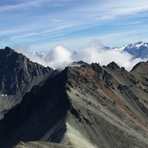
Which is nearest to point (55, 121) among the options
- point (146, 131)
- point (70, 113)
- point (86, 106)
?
point (70, 113)

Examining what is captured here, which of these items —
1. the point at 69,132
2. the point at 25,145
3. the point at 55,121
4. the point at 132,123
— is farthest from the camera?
the point at 132,123

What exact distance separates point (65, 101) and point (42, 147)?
6850 centimetres

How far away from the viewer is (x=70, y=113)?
568 ft

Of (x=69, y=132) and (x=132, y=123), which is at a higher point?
(x=69, y=132)

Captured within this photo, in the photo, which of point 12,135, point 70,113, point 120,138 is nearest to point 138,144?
point 120,138

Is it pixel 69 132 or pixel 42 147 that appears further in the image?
pixel 69 132

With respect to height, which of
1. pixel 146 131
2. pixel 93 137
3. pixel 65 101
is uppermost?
pixel 65 101

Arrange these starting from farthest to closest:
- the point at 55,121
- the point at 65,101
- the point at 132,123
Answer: the point at 132,123, the point at 65,101, the point at 55,121

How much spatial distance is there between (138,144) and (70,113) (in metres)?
32.1

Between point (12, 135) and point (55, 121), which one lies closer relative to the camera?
point (55, 121)

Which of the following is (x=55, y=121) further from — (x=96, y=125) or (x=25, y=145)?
(x=25, y=145)

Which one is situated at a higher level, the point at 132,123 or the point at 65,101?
the point at 65,101

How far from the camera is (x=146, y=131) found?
19900cm

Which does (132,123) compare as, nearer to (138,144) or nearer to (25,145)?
(138,144)
